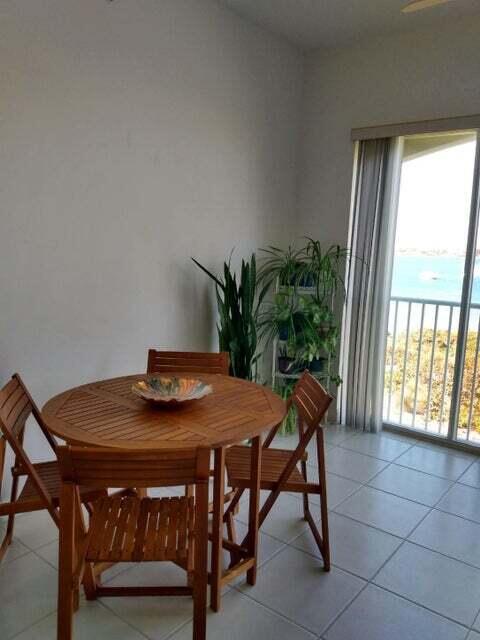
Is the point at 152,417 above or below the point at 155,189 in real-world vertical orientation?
below

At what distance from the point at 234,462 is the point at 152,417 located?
0.51m

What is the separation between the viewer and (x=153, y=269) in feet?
9.55

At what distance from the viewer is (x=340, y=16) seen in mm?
3158

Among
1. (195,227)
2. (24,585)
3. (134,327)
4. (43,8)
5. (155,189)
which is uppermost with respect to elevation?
(43,8)

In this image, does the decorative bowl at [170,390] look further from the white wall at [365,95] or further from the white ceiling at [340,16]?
the white ceiling at [340,16]

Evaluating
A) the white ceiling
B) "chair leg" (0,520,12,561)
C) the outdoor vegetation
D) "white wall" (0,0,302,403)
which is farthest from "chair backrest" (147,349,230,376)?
the white ceiling

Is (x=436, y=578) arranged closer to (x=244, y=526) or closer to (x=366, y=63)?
(x=244, y=526)

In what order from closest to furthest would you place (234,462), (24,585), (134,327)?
(24,585) → (234,462) → (134,327)

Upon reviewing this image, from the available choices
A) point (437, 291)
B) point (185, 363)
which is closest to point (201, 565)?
Result: point (185, 363)

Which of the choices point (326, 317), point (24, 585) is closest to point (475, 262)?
point (326, 317)

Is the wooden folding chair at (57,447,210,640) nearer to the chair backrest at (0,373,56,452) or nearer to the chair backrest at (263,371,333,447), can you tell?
the chair backrest at (0,373,56,452)

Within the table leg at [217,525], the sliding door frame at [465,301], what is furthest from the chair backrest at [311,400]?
the sliding door frame at [465,301]

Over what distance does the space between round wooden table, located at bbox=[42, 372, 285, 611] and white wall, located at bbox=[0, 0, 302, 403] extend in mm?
606

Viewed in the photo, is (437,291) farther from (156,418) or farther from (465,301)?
(156,418)
